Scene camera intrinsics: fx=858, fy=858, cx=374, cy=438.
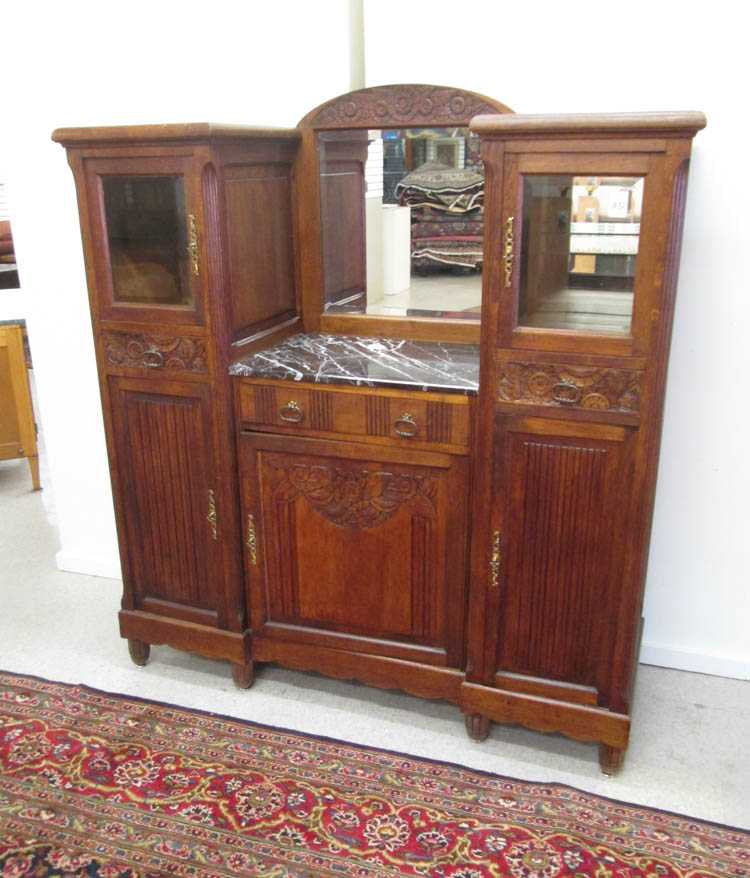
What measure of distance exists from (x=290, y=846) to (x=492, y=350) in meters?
1.17

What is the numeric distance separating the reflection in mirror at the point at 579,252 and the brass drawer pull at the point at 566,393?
13cm

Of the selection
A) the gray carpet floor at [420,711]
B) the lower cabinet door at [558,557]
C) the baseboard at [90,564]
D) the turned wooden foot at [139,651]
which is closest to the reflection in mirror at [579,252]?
the lower cabinet door at [558,557]

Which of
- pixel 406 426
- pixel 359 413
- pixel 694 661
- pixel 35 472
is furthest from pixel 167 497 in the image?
pixel 35 472

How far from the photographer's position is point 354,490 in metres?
2.17

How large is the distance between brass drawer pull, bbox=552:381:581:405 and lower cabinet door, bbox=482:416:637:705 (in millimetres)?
57

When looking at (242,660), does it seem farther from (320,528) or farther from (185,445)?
(185,445)

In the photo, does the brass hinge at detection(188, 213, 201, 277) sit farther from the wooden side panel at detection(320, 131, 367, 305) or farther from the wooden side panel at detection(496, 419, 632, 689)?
the wooden side panel at detection(496, 419, 632, 689)

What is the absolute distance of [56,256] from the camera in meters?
2.79

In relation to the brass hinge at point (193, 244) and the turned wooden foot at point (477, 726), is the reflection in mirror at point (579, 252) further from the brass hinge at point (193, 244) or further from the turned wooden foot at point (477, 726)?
the turned wooden foot at point (477, 726)

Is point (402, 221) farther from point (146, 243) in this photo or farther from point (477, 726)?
point (477, 726)

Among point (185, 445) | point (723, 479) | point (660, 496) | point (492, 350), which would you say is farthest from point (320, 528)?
point (723, 479)

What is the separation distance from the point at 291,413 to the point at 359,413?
0.19 m

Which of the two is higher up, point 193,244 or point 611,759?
point 193,244

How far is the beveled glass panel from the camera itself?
2162 mm
